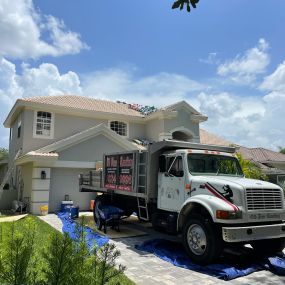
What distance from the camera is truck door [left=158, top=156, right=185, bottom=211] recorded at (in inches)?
351

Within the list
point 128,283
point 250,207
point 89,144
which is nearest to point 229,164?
point 250,207

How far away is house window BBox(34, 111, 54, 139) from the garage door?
3.27m

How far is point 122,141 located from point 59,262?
56.5ft

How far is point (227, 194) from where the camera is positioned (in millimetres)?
7707

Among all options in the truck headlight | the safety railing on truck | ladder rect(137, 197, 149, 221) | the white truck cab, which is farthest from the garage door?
the truck headlight

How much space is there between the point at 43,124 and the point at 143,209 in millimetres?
11737

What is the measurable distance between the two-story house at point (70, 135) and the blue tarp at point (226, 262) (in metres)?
9.29

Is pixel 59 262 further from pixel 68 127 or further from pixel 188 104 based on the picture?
pixel 188 104

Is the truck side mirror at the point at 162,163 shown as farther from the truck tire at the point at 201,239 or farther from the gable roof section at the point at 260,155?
the gable roof section at the point at 260,155

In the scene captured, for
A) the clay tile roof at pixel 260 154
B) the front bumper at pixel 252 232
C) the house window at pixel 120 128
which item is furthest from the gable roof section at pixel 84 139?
the clay tile roof at pixel 260 154

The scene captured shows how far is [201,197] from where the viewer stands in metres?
7.94

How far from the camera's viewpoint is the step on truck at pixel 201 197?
291 inches

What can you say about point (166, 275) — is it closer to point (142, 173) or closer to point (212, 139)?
point (142, 173)

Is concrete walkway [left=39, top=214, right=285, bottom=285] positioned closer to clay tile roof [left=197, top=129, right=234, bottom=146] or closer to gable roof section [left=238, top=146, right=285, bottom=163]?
clay tile roof [left=197, top=129, right=234, bottom=146]
